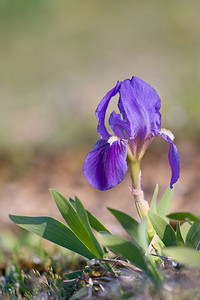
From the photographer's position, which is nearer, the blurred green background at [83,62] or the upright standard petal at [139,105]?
the upright standard petal at [139,105]

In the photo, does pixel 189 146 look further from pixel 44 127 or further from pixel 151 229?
pixel 151 229

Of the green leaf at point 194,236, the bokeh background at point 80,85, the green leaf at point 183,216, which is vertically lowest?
the green leaf at point 194,236

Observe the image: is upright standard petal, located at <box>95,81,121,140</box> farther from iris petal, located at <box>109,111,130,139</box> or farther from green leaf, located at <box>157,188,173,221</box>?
green leaf, located at <box>157,188,173,221</box>

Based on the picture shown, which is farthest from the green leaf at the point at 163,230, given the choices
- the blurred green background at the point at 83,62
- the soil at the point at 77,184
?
the blurred green background at the point at 83,62

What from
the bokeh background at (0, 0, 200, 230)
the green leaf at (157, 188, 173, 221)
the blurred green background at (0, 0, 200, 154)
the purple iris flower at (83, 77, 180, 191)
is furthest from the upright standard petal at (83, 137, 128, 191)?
the blurred green background at (0, 0, 200, 154)

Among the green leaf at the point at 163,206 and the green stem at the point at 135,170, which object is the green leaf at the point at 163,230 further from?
the green leaf at the point at 163,206

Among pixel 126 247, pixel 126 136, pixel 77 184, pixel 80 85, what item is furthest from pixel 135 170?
pixel 80 85

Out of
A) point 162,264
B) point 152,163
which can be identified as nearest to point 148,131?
point 162,264
